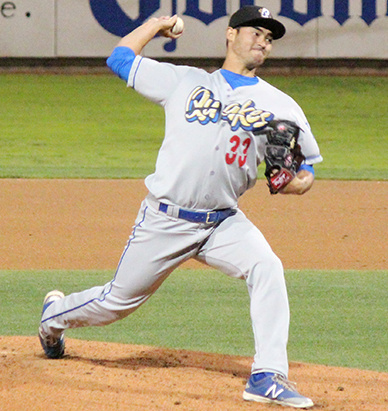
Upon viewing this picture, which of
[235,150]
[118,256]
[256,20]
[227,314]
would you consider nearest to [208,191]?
[235,150]

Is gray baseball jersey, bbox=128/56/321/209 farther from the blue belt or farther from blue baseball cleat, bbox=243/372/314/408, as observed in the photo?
blue baseball cleat, bbox=243/372/314/408

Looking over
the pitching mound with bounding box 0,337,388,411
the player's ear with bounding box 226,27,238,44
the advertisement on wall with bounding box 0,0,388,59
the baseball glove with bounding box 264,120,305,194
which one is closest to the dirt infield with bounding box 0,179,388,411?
the pitching mound with bounding box 0,337,388,411

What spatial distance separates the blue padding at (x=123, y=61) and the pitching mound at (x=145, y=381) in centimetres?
150

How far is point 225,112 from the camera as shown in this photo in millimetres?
4230

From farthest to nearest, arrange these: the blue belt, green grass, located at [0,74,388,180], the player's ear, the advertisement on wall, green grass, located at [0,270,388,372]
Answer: the advertisement on wall, green grass, located at [0,74,388,180], green grass, located at [0,270,388,372], the player's ear, the blue belt

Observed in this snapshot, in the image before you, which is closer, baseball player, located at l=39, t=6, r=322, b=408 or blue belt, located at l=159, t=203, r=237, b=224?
baseball player, located at l=39, t=6, r=322, b=408

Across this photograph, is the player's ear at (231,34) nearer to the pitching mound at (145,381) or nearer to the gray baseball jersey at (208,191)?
the gray baseball jersey at (208,191)

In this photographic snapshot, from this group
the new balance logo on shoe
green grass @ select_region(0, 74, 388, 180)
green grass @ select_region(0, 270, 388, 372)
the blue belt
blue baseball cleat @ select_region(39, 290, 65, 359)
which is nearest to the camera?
the new balance logo on shoe

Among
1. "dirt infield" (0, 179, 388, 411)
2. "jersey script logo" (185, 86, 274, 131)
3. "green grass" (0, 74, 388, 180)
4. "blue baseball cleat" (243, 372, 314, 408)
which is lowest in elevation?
"green grass" (0, 74, 388, 180)

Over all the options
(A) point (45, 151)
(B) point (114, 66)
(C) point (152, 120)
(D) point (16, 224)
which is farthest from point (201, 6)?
(B) point (114, 66)

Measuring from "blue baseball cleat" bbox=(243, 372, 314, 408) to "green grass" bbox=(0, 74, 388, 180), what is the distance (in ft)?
24.5

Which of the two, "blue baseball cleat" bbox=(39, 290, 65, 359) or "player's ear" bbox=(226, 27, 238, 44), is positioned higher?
"player's ear" bbox=(226, 27, 238, 44)

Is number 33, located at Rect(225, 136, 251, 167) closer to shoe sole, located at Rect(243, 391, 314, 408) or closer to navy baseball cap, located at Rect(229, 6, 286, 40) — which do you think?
navy baseball cap, located at Rect(229, 6, 286, 40)

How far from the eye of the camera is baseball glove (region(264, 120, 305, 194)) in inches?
163
